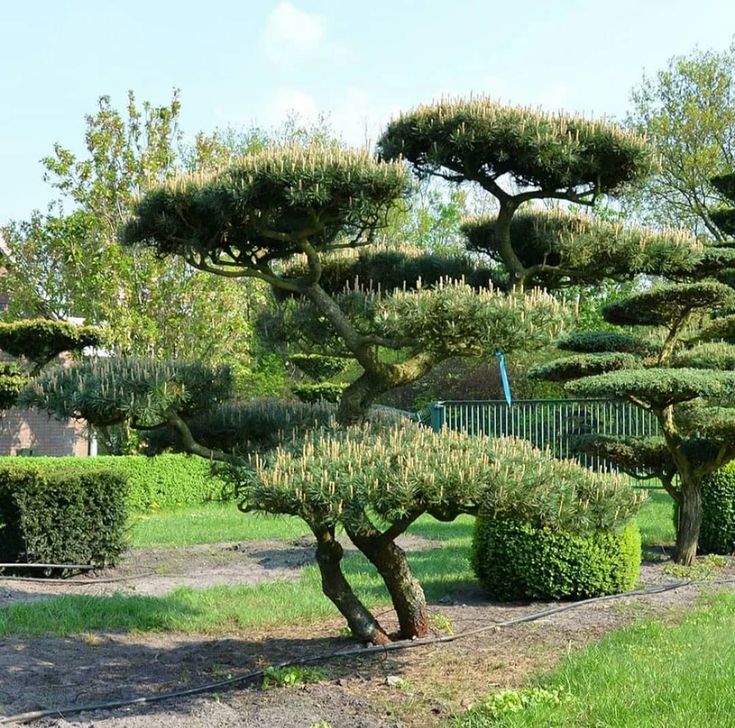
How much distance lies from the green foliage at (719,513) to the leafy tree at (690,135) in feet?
51.1

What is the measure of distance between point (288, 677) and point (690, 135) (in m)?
23.4

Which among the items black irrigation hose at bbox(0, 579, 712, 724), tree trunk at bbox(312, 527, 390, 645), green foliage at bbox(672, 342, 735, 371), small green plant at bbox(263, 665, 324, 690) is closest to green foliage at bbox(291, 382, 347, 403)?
green foliage at bbox(672, 342, 735, 371)

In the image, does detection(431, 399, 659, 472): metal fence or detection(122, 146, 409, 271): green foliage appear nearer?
detection(122, 146, 409, 271): green foliage

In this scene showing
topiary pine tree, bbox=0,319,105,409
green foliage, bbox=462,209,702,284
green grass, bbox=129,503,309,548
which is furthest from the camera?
topiary pine tree, bbox=0,319,105,409

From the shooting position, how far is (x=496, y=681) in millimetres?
5461

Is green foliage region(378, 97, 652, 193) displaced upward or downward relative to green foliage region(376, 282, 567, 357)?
upward

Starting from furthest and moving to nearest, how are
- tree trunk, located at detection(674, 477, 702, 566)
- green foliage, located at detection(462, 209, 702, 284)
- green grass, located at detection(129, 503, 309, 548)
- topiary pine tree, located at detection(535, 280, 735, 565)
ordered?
green grass, located at detection(129, 503, 309, 548), tree trunk, located at detection(674, 477, 702, 566), topiary pine tree, located at detection(535, 280, 735, 565), green foliage, located at detection(462, 209, 702, 284)

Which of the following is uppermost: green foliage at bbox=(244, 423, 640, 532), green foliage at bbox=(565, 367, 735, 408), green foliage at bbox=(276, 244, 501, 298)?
green foliage at bbox=(276, 244, 501, 298)

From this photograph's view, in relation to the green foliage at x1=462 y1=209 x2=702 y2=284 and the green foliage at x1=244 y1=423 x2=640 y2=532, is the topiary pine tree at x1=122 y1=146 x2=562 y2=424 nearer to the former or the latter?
the green foliage at x1=244 y1=423 x2=640 y2=532

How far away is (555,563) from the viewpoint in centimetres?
783

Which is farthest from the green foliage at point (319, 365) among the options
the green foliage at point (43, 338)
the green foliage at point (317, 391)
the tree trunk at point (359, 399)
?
the tree trunk at point (359, 399)

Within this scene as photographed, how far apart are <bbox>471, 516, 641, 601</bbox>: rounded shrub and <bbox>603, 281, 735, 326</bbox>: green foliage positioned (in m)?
2.28

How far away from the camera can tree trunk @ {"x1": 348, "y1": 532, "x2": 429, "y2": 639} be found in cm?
608

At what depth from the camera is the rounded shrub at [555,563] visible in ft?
25.6
